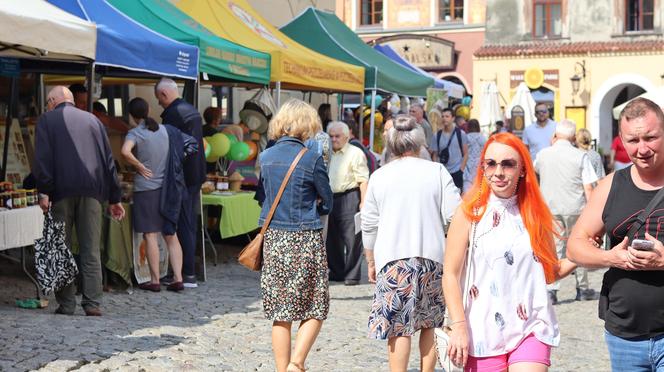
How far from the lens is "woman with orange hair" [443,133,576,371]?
13.3 feet

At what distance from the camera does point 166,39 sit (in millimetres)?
9703

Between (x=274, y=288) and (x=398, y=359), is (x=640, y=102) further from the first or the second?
(x=274, y=288)

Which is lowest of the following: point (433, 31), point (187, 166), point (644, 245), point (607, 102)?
point (644, 245)

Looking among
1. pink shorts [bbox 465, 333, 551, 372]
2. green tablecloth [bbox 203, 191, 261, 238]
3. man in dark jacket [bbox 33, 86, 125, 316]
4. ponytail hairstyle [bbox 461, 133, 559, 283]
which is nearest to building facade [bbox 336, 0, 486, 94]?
green tablecloth [bbox 203, 191, 261, 238]

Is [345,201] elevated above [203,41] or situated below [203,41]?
below

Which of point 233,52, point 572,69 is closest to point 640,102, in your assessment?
point 233,52

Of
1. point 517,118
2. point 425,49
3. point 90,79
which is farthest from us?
point 425,49

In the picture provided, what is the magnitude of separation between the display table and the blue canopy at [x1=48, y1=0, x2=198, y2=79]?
128cm

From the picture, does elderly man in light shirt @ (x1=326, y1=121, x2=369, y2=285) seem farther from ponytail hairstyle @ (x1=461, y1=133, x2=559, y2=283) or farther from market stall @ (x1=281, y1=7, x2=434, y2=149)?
ponytail hairstyle @ (x1=461, y1=133, x2=559, y2=283)

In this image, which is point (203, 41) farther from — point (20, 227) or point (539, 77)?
point (539, 77)

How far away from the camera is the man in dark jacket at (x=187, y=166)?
33.0 ft

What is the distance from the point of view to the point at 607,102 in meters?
37.1

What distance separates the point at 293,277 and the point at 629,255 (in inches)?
107

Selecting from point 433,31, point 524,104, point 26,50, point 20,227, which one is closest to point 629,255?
point 20,227
